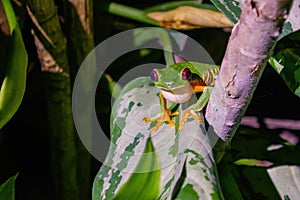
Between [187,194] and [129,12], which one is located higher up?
[129,12]

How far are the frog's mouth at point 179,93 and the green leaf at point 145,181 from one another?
0.07 metres

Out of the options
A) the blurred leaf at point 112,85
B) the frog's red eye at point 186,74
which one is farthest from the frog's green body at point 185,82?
the blurred leaf at point 112,85

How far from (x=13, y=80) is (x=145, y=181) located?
194mm

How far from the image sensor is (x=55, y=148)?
859 mm

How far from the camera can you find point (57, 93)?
81 centimetres

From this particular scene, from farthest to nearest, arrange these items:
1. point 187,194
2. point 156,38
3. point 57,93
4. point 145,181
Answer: point 156,38 → point 57,93 → point 145,181 → point 187,194

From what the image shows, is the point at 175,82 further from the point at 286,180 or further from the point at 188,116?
the point at 286,180

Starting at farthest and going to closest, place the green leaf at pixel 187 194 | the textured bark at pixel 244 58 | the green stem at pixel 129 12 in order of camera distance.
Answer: the green stem at pixel 129 12 < the green leaf at pixel 187 194 < the textured bark at pixel 244 58

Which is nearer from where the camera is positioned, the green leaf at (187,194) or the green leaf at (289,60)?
the green leaf at (187,194)

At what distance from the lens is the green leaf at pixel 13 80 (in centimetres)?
62

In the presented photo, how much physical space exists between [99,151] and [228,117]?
0.44m

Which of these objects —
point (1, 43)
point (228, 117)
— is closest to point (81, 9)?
point (1, 43)

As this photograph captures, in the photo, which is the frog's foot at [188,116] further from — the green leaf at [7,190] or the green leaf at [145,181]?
the green leaf at [7,190]

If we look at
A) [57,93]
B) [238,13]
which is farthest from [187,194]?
[57,93]
